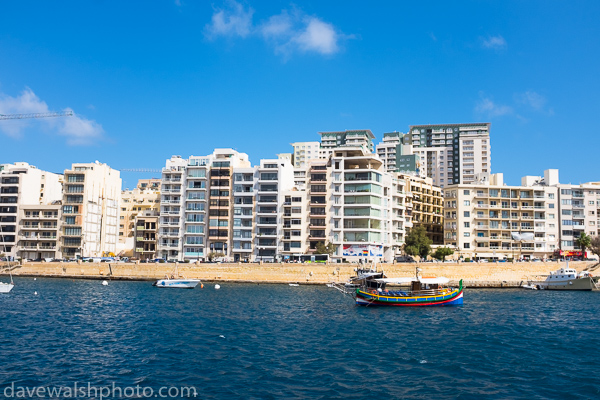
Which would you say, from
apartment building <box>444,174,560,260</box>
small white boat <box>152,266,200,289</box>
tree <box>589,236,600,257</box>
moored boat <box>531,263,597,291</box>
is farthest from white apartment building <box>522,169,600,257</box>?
small white boat <box>152,266,200,289</box>

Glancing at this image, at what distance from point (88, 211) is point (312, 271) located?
6710 cm

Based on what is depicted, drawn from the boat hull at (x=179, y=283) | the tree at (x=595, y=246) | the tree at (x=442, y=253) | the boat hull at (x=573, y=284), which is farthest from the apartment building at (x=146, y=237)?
the tree at (x=595, y=246)

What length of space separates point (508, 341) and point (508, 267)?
66112mm

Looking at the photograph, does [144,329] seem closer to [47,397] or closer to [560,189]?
[47,397]

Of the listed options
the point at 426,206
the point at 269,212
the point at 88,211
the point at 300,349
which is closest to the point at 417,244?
the point at 426,206

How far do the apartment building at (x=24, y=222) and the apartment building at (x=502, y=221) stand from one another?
102793 millimetres

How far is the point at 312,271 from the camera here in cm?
10419

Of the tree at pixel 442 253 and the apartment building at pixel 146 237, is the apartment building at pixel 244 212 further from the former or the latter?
the tree at pixel 442 253

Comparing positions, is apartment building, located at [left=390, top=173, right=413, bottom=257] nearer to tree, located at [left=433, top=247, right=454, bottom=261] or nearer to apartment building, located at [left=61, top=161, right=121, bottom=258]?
tree, located at [left=433, top=247, right=454, bottom=261]

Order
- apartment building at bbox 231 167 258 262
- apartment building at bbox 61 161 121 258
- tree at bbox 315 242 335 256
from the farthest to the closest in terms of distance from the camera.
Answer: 1. apartment building at bbox 61 161 121 258
2. apartment building at bbox 231 167 258 262
3. tree at bbox 315 242 335 256

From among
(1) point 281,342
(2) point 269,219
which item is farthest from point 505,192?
(1) point 281,342

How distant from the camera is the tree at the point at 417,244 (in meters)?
120

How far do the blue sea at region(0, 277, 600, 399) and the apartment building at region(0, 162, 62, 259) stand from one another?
67.0 m

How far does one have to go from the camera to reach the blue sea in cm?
3059
